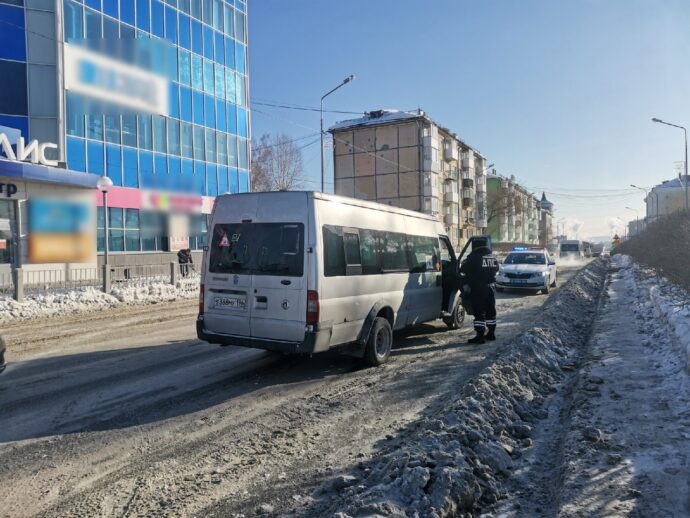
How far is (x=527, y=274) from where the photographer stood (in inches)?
733

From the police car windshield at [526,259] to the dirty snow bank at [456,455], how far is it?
45.6 feet

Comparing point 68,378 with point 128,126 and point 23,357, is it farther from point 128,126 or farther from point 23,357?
point 128,126

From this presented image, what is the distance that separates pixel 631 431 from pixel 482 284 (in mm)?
4901

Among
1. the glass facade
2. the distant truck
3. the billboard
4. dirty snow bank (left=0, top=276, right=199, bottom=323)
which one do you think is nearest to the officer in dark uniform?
dirty snow bank (left=0, top=276, right=199, bottom=323)

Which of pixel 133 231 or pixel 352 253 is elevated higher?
pixel 133 231

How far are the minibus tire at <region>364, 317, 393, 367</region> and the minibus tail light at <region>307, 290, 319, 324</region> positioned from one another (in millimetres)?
1368

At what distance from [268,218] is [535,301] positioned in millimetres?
12033

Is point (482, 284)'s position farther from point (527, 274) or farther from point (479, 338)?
point (527, 274)

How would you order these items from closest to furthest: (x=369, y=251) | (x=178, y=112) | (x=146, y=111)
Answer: (x=369, y=251) < (x=146, y=111) < (x=178, y=112)

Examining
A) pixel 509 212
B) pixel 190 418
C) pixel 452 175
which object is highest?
pixel 452 175

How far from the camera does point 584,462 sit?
4059mm

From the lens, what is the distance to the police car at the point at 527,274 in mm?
18531

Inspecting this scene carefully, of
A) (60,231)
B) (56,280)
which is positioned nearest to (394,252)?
(56,280)

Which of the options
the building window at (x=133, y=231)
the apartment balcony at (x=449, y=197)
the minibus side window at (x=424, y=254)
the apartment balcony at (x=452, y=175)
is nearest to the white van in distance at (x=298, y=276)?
the minibus side window at (x=424, y=254)
